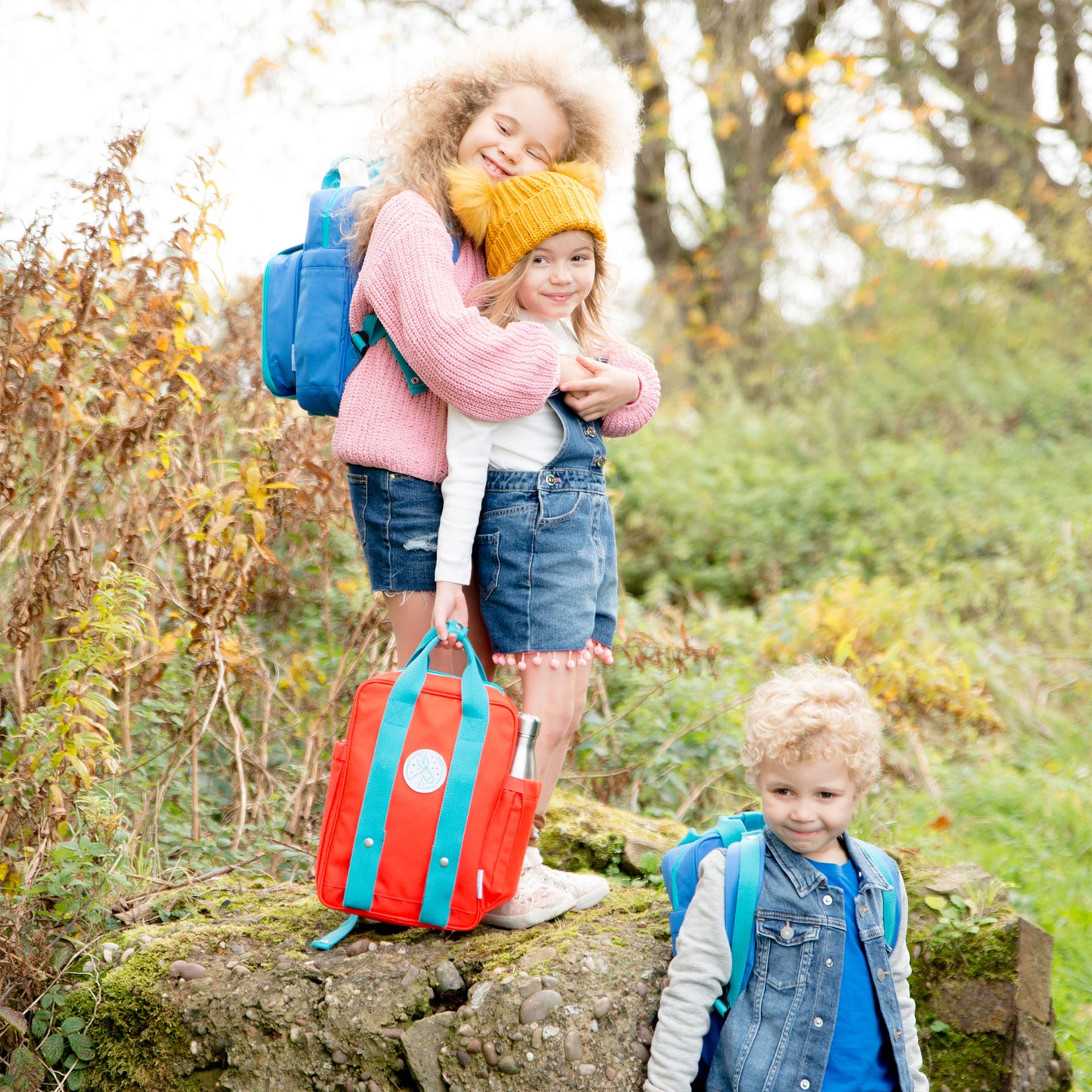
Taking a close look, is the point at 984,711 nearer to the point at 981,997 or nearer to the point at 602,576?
the point at 981,997

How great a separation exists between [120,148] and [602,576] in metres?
1.58

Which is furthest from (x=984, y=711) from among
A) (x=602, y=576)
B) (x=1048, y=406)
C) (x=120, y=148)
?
(x=1048, y=406)

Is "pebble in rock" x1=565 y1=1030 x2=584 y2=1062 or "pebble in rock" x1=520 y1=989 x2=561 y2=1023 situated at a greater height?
"pebble in rock" x1=520 y1=989 x2=561 y2=1023

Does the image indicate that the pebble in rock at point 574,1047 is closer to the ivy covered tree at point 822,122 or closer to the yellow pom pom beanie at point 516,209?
the yellow pom pom beanie at point 516,209

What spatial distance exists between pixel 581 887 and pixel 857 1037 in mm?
739

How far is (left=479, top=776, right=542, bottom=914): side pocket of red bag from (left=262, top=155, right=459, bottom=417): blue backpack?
2.89 ft

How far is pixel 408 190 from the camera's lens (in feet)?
7.80

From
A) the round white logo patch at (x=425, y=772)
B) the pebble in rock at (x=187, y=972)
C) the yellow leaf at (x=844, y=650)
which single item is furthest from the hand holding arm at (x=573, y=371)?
the yellow leaf at (x=844, y=650)

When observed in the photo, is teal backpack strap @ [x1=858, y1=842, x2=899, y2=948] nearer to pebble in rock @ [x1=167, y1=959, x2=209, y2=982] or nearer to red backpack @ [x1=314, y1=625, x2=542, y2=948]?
red backpack @ [x1=314, y1=625, x2=542, y2=948]

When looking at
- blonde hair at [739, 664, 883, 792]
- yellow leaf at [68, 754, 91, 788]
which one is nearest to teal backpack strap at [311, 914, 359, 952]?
yellow leaf at [68, 754, 91, 788]

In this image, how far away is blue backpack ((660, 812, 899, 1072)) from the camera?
7.16 feet

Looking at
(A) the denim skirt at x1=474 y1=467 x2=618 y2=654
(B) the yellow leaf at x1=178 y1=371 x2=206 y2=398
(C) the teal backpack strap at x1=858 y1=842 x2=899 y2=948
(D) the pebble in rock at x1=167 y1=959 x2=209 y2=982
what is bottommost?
(D) the pebble in rock at x1=167 y1=959 x2=209 y2=982

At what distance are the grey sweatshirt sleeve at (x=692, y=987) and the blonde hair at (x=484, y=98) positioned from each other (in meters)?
1.55

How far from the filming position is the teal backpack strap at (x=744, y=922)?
85.7 inches
